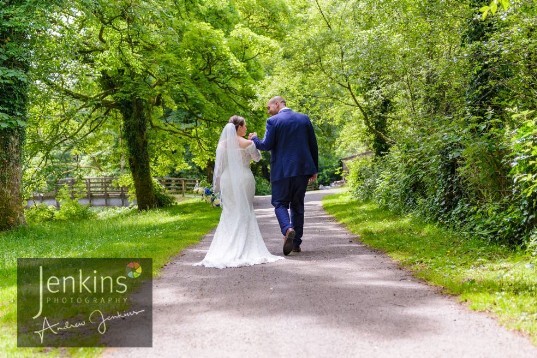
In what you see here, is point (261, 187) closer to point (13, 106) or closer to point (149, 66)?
point (149, 66)

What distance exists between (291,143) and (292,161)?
289 millimetres

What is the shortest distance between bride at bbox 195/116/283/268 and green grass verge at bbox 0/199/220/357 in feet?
3.05

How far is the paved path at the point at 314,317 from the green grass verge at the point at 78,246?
33.7 inches

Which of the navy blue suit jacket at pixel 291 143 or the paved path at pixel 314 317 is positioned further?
the navy blue suit jacket at pixel 291 143

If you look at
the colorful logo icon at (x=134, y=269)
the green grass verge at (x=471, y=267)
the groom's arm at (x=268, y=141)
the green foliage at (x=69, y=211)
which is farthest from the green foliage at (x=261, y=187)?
the colorful logo icon at (x=134, y=269)

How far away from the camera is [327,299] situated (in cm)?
540

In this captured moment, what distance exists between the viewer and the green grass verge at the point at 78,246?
4574 millimetres

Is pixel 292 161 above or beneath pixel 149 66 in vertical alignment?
beneath

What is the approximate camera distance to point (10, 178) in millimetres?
13133

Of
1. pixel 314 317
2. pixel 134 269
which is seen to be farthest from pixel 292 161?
pixel 314 317

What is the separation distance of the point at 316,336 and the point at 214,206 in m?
19.3

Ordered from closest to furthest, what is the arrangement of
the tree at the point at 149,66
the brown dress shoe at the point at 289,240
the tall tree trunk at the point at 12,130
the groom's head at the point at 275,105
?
1. the brown dress shoe at the point at 289,240
2. the groom's head at the point at 275,105
3. the tall tree trunk at the point at 12,130
4. the tree at the point at 149,66

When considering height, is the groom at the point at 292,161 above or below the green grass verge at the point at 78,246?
above

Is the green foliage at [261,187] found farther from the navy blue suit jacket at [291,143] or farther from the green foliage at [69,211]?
the navy blue suit jacket at [291,143]
